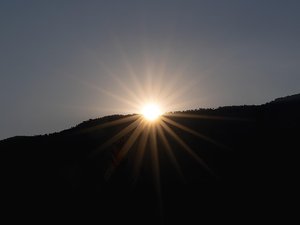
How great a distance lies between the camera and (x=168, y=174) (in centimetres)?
3828

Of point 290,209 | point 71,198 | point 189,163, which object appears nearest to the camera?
point 290,209

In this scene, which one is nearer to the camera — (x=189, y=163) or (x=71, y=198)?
(x=71, y=198)

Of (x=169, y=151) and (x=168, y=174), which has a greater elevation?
(x=169, y=151)

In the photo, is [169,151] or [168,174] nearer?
[168,174]

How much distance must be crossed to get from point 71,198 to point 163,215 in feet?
23.4

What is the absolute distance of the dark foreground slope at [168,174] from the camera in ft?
112

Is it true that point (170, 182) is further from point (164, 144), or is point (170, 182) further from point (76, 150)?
point (76, 150)

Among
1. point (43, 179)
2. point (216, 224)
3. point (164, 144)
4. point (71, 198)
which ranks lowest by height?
point (216, 224)

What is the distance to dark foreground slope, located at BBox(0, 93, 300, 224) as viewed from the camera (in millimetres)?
34000

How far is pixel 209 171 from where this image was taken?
124ft

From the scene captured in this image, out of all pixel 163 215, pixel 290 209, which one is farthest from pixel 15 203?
pixel 290 209

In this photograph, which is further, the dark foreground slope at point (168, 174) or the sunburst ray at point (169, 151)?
the sunburst ray at point (169, 151)

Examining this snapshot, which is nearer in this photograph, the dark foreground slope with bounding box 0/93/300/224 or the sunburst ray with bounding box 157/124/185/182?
the dark foreground slope with bounding box 0/93/300/224

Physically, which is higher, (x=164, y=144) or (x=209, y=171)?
(x=164, y=144)
